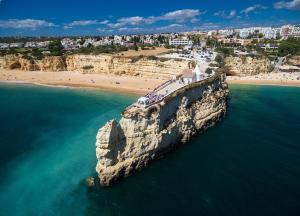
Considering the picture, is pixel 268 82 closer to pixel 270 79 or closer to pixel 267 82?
pixel 267 82

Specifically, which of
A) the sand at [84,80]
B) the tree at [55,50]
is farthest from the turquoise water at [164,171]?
the tree at [55,50]

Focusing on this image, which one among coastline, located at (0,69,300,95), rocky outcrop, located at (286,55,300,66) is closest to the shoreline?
coastline, located at (0,69,300,95)

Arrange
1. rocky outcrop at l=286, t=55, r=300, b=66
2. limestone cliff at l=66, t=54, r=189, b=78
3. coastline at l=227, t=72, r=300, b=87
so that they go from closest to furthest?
limestone cliff at l=66, t=54, r=189, b=78 < coastline at l=227, t=72, r=300, b=87 < rocky outcrop at l=286, t=55, r=300, b=66

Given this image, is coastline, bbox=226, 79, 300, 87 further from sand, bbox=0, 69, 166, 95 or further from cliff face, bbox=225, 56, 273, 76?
sand, bbox=0, 69, 166, 95

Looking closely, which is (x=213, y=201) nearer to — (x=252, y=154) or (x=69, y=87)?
(x=252, y=154)

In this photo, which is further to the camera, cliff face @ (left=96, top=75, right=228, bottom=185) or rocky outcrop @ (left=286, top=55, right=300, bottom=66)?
rocky outcrop @ (left=286, top=55, right=300, bottom=66)

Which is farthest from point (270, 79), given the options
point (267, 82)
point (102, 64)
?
point (102, 64)

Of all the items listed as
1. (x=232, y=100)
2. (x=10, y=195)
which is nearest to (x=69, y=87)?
(x=232, y=100)
